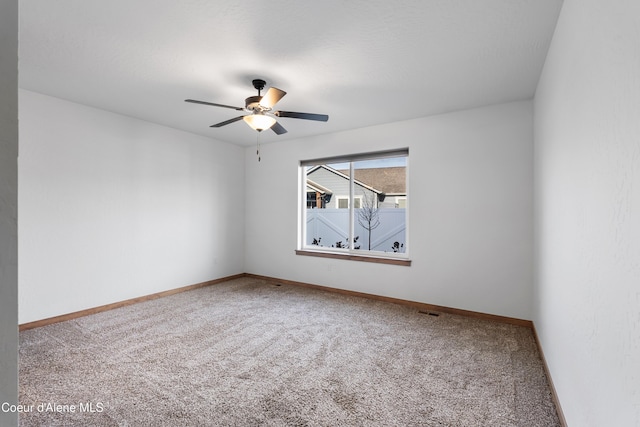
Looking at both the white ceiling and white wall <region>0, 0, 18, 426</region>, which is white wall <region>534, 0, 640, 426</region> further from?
white wall <region>0, 0, 18, 426</region>

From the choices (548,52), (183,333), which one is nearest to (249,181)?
(183,333)

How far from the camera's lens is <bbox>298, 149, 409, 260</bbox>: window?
4.36 meters

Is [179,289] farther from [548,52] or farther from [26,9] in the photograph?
[548,52]

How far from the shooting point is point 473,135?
12.0 ft

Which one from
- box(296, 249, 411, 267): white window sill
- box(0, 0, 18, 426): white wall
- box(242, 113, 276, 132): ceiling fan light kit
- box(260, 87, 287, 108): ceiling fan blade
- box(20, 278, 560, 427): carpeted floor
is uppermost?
box(260, 87, 287, 108): ceiling fan blade

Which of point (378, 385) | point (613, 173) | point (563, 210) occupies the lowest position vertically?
point (378, 385)

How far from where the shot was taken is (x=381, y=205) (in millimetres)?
4504

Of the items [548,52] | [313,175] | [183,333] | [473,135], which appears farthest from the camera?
[313,175]

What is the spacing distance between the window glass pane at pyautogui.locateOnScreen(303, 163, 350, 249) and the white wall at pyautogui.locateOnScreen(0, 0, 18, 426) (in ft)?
14.2

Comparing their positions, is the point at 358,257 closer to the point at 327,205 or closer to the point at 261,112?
the point at 327,205

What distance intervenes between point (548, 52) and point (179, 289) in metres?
5.03

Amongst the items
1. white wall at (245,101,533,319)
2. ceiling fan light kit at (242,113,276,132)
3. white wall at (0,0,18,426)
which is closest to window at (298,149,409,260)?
white wall at (245,101,533,319)

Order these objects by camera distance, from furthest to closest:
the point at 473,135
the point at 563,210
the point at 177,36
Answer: the point at 473,135 → the point at 177,36 → the point at 563,210

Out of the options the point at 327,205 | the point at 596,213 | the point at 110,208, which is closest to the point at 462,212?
the point at 327,205
